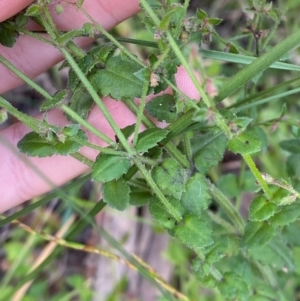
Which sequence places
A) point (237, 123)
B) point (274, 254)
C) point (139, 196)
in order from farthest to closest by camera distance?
point (274, 254) → point (139, 196) → point (237, 123)

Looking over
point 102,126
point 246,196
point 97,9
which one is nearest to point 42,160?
point 102,126

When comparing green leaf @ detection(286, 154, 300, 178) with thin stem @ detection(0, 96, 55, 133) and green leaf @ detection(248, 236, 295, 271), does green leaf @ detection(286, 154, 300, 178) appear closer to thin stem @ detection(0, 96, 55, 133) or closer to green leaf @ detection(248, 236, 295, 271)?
green leaf @ detection(248, 236, 295, 271)

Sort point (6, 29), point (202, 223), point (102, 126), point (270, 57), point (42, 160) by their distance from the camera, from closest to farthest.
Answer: point (270, 57)
point (202, 223)
point (6, 29)
point (102, 126)
point (42, 160)

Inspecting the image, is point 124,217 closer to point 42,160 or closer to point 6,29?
point 42,160

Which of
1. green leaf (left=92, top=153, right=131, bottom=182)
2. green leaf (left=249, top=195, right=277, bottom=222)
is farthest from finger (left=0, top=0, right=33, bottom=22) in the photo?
green leaf (left=249, top=195, right=277, bottom=222)

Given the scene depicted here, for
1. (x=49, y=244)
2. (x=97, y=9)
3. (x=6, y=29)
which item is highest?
(x=6, y=29)

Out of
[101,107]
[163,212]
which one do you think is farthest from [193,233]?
[101,107]

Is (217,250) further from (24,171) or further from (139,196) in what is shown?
(24,171)
